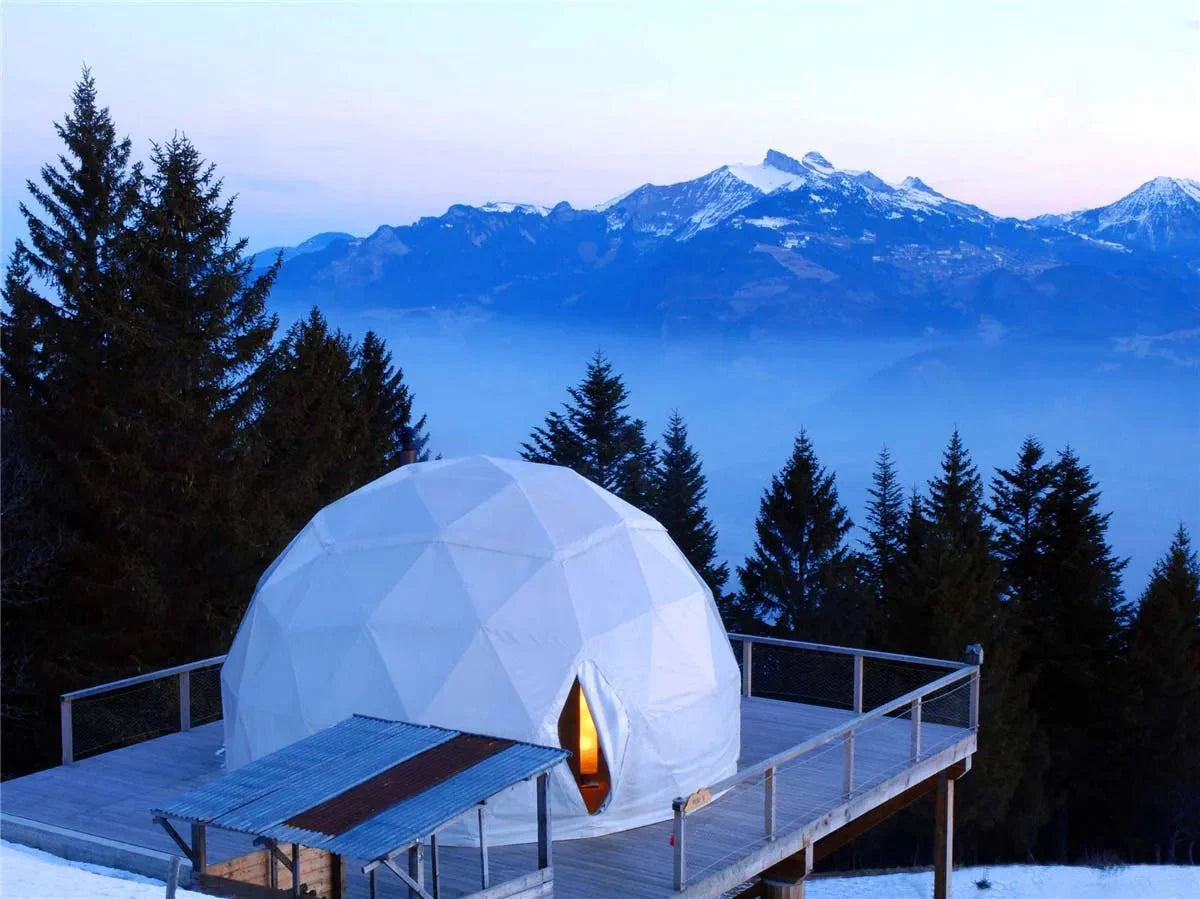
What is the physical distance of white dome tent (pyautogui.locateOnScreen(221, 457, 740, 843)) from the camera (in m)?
9.79

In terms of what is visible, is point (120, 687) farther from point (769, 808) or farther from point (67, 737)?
point (769, 808)

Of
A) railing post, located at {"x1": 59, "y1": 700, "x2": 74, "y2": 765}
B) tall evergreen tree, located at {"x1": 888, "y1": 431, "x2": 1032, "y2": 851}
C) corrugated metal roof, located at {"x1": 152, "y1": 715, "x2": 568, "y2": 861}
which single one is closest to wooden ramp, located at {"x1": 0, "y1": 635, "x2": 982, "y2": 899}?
railing post, located at {"x1": 59, "y1": 700, "x2": 74, "y2": 765}

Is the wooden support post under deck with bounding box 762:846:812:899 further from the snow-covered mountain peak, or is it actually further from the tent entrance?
the snow-covered mountain peak

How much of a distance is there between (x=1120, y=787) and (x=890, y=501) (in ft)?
35.6

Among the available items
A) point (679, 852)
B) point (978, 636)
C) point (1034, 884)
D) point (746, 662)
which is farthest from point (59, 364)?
point (978, 636)

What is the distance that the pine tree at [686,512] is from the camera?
33844 mm

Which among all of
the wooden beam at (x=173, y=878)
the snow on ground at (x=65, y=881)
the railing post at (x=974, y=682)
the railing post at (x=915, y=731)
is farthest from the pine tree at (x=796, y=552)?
the wooden beam at (x=173, y=878)

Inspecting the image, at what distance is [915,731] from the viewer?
37.3 feet

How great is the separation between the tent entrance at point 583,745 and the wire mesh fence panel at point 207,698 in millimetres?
5667

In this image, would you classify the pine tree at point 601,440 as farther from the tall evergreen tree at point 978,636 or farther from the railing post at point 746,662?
the railing post at point 746,662

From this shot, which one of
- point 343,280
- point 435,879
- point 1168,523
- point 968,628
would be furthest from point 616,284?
point 435,879

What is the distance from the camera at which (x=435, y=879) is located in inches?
289

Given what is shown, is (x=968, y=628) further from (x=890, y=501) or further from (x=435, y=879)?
(x=435, y=879)

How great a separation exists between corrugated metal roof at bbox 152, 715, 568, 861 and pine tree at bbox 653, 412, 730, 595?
80.6ft
